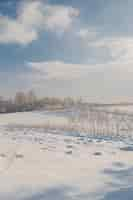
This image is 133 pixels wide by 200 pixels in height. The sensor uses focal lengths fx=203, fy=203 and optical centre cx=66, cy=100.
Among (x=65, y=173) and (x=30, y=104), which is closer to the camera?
(x=65, y=173)

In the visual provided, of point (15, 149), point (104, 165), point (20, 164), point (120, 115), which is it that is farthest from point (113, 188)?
point (120, 115)

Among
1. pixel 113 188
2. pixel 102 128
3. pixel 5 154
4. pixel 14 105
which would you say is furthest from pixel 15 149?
pixel 14 105

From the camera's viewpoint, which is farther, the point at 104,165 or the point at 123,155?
the point at 123,155

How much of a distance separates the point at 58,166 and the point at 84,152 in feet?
3.73

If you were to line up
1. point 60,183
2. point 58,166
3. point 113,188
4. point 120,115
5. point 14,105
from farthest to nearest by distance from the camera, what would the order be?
point 14,105 < point 120,115 < point 58,166 < point 60,183 < point 113,188

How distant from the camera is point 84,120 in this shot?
10.1 metres

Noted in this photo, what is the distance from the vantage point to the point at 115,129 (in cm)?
813

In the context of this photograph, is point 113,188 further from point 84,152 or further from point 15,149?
point 15,149

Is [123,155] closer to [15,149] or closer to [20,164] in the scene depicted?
[20,164]

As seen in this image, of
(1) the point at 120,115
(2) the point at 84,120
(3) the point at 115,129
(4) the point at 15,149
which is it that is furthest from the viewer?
(2) the point at 84,120

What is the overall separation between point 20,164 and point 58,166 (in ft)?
2.23

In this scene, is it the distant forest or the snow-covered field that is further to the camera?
the distant forest

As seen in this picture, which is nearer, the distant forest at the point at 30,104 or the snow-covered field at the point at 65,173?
the snow-covered field at the point at 65,173

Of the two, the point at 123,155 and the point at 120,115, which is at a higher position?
the point at 120,115
